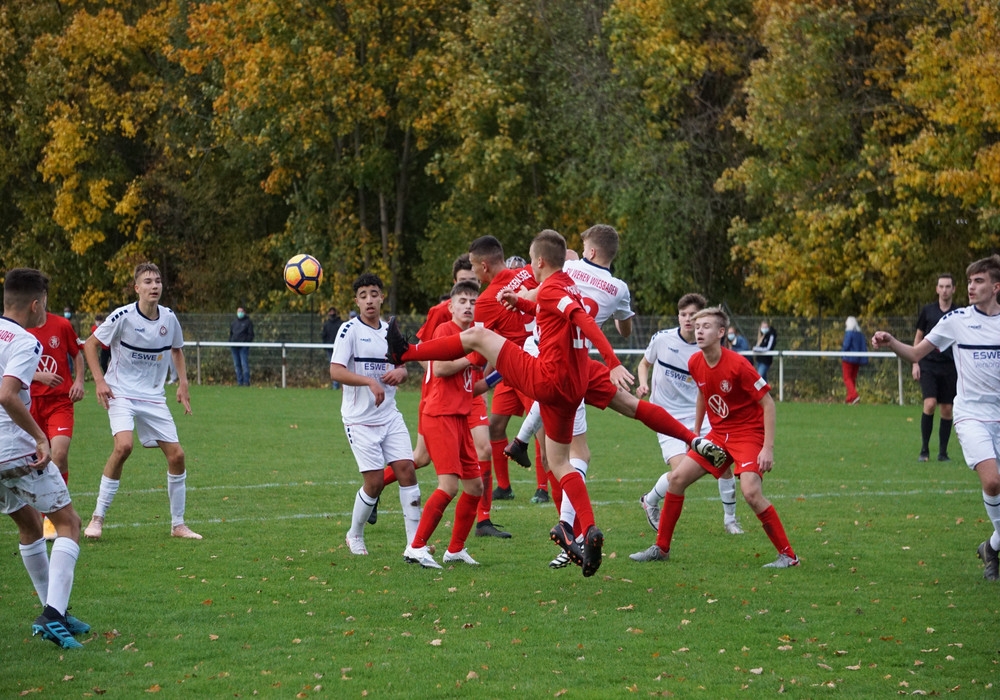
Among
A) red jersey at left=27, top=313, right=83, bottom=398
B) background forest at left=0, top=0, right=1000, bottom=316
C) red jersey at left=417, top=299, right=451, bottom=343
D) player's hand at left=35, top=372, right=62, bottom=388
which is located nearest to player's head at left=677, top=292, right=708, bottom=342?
red jersey at left=417, top=299, right=451, bottom=343

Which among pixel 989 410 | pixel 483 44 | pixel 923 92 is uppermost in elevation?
Result: pixel 483 44

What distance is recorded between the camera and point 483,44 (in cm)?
3170

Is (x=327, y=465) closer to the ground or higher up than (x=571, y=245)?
closer to the ground

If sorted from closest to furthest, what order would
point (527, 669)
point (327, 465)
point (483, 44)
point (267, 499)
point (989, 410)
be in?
point (527, 669) → point (989, 410) → point (267, 499) → point (327, 465) → point (483, 44)

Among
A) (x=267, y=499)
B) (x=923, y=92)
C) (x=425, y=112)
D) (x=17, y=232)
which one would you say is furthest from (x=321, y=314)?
(x=267, y=499)

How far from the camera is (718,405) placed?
28.0 ft

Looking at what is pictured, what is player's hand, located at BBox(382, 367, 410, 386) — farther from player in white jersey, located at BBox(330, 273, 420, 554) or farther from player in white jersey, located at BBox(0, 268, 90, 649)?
player in white jersey, located at BBox(0, 268, 90, 649)

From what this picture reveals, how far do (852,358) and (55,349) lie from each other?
63.9ft

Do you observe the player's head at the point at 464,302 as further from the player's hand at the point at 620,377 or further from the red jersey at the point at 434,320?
the player's hand at the point at 620,377

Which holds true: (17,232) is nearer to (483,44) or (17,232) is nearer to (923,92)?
(483,44)

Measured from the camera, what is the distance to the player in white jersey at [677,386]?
9.66m

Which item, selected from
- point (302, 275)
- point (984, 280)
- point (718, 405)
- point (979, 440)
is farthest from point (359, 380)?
point (302, 275)

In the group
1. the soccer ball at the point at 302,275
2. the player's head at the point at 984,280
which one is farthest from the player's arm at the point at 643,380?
the soccer ball at the point at 302,275

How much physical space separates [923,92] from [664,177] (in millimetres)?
7156
